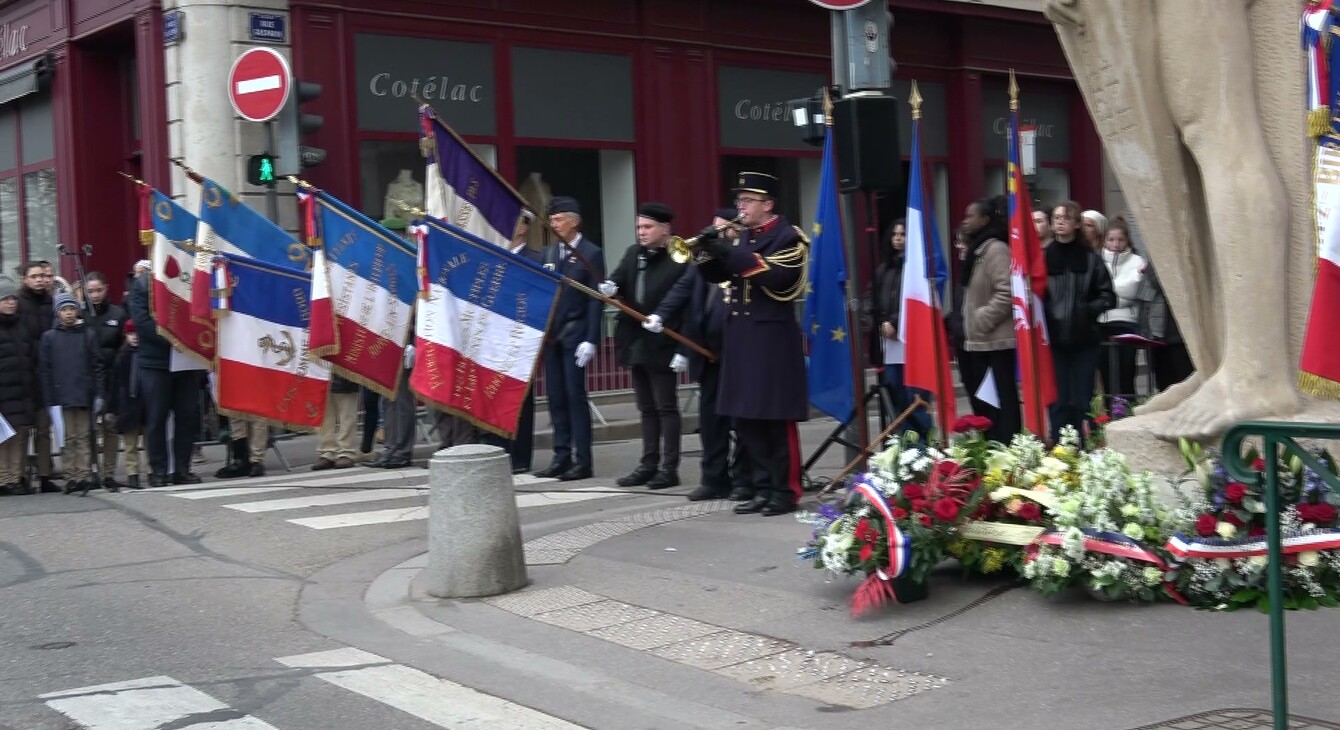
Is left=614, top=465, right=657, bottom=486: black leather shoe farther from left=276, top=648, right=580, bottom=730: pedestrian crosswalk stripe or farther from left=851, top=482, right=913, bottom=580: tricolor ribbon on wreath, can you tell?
left=276, top=648, right=580, bottom=730: pedestrian crosswalk stripe

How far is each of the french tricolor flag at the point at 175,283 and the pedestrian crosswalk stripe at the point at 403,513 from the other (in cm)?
265

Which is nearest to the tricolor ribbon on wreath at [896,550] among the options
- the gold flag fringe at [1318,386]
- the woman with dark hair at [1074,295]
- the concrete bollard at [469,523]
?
the gold flag fringe at [1318,386]

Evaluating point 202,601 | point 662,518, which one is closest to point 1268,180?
point 662,518

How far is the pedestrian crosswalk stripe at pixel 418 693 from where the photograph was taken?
582 cm

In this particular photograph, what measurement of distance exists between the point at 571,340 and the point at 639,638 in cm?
565

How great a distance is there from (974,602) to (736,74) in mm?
15303

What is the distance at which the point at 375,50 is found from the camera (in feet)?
58.9

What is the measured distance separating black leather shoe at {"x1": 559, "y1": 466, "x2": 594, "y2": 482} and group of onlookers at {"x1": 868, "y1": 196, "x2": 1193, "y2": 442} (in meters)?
2.50

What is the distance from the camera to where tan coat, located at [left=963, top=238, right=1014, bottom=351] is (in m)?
10.5

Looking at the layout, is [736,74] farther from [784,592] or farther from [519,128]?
[784,592]

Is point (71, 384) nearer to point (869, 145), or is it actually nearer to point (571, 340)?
point (571, 340)

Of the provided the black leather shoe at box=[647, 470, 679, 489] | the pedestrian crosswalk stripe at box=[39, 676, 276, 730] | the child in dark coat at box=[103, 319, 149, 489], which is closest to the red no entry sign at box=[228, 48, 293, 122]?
the child in dark coat at box=[103, 319, 149, 489]

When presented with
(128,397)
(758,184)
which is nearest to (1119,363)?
→ (758,184)

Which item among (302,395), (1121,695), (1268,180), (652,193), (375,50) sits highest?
(375,50)
